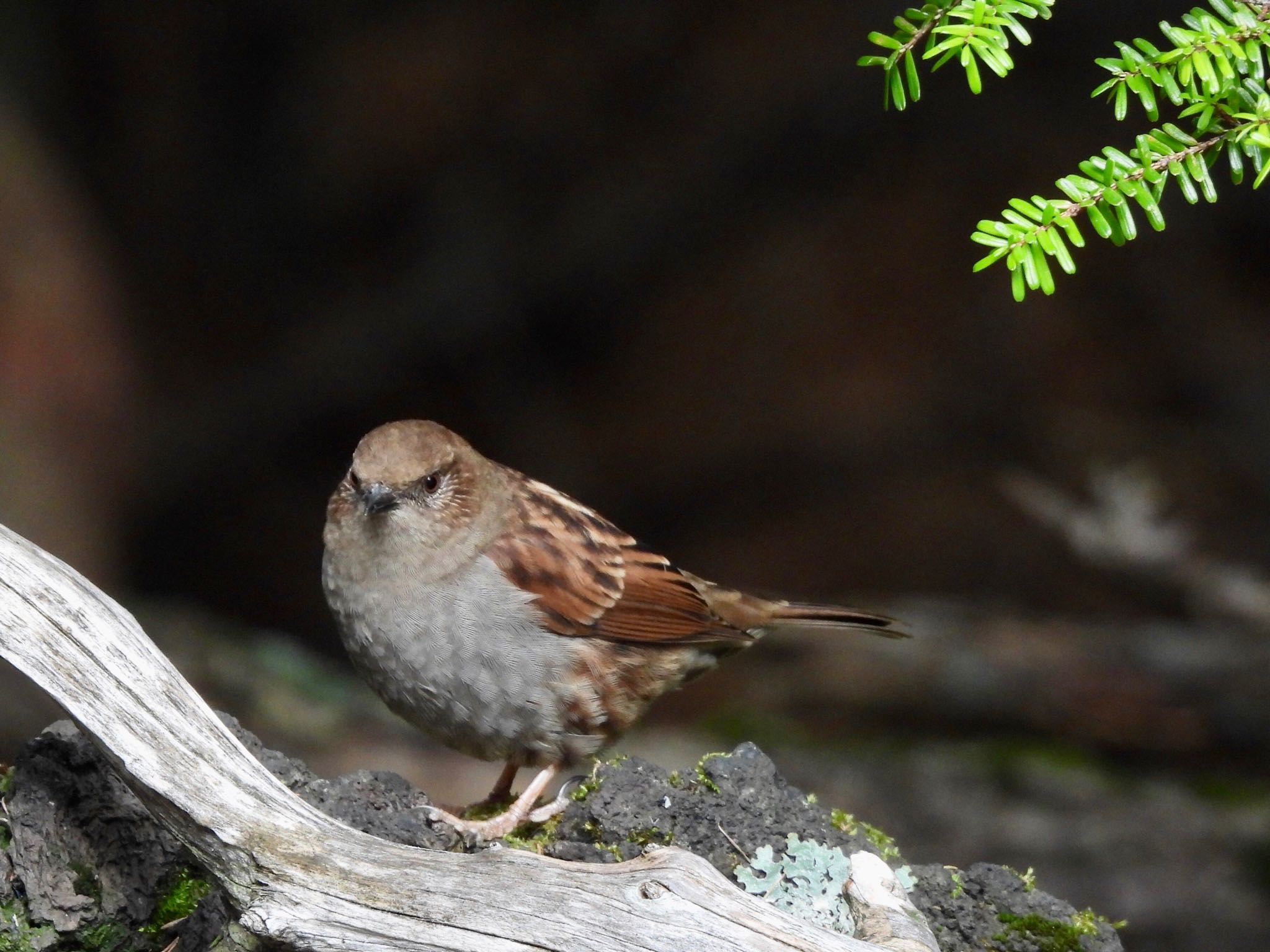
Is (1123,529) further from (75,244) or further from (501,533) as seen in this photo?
(75,244)

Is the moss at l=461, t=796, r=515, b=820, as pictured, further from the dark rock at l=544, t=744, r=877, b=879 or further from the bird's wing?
the dark rock at l=544, t=744, r=877, b=879

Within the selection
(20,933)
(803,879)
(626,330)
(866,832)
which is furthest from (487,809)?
(626,330)

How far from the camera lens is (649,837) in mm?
3203

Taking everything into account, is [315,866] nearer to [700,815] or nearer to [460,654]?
[700,815]

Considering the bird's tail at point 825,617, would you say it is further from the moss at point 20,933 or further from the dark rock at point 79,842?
the moss at point 20,933

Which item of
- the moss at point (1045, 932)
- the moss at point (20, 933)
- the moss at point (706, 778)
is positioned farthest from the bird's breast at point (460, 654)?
the moss at point (1045, 932)

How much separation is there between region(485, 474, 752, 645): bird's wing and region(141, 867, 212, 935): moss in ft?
4.19

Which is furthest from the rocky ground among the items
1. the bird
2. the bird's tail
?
the bird's tail

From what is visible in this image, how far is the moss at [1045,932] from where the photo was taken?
3152 mm

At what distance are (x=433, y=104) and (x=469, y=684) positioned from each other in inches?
249

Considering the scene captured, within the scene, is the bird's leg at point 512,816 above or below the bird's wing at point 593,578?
below

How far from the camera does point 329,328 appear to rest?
27.2ft

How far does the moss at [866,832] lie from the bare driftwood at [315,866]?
474 millimetres

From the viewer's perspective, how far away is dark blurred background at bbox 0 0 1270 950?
735 centimetres
